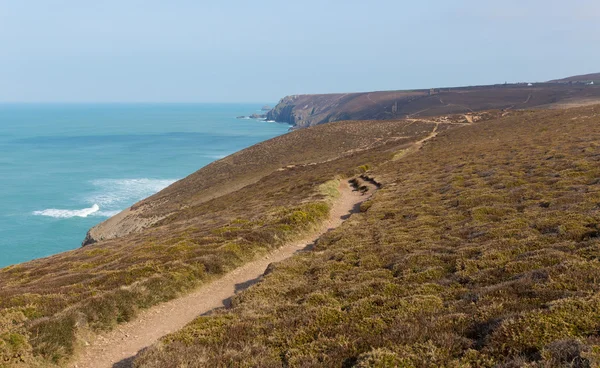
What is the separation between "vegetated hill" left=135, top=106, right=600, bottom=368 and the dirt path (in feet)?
6.36

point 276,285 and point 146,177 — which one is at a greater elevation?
point 276,285

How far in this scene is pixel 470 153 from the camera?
135ft

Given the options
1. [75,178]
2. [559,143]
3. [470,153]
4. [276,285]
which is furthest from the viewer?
[75,178]

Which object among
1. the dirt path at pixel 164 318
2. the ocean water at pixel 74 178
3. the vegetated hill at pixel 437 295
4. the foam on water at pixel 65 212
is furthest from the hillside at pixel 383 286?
the foam on water at pixel 65 212

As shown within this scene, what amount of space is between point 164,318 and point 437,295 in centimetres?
880

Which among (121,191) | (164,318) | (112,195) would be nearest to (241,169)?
(112,195)

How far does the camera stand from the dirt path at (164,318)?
408 inches

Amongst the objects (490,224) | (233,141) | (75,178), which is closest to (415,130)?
(490,224)

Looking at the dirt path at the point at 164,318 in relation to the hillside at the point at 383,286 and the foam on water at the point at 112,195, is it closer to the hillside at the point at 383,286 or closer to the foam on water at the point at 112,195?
the hillside at the point at 383,286

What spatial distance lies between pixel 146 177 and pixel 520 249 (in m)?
110

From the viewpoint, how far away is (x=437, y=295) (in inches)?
394

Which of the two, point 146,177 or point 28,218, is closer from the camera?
point 28,218

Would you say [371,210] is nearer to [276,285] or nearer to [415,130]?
[276,285]

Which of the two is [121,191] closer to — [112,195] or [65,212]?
[112,195]
